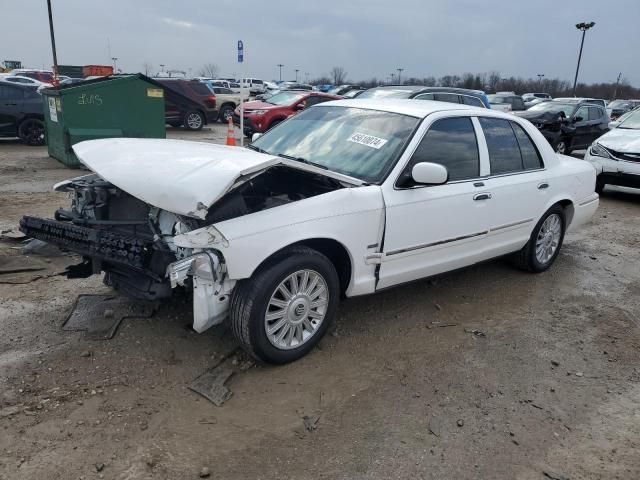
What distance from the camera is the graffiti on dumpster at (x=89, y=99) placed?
9.77 meters

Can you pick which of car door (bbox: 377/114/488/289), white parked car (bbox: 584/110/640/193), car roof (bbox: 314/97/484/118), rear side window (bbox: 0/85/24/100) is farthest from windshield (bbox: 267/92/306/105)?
car door (bbox: 377/114/488/289)

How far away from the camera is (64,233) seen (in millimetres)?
3342

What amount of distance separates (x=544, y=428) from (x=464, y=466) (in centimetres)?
65

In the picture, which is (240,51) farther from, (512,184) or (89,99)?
Answer: (512,184)

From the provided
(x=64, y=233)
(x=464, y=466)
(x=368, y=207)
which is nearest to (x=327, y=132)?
(x=368, y=207)

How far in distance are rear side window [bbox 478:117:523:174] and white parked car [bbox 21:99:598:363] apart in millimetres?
17

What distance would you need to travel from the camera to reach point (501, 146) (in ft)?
15.3

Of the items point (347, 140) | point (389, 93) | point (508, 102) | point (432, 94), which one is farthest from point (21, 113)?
point (508, 102)

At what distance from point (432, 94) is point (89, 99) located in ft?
23.0

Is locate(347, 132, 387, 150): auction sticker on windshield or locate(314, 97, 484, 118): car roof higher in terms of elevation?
locate(314, 97, 484, 118): car roof

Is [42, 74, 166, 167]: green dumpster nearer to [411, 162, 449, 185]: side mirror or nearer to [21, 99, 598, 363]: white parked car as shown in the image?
[21, 99, 598, 363]: white parked car

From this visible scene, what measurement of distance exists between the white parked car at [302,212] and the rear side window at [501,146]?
0.02 meters

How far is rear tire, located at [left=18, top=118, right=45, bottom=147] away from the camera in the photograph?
42.1 ft

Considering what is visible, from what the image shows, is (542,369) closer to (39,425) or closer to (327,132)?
(327,132)
